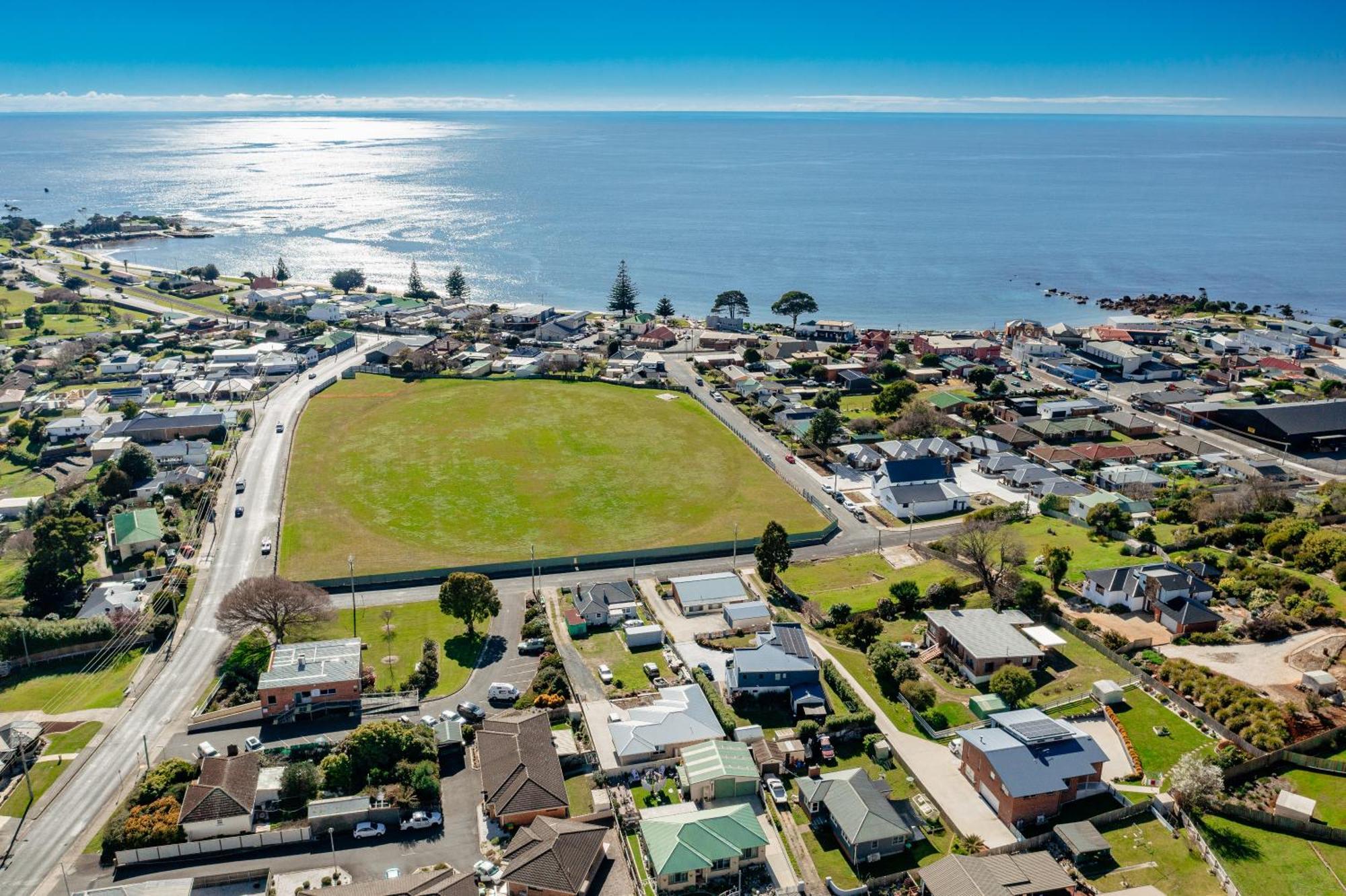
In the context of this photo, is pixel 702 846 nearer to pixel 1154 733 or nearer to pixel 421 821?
pixel 421 821

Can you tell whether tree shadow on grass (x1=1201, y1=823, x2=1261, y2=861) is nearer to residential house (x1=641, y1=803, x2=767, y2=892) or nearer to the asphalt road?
residential house (x1=641, y1=803, x2=767, y2=892)

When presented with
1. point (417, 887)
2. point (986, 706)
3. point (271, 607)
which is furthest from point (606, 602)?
point (417, 887)

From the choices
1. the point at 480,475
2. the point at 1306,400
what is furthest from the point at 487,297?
the point at 1306,400

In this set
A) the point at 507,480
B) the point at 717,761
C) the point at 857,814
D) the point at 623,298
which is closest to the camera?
the point at 857,814

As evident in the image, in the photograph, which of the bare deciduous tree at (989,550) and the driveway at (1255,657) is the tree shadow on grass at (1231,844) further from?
the bare deciduous tree at (989,550)

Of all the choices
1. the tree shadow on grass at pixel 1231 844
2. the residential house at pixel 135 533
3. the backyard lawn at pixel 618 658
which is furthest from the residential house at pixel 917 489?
the residential house at pixel 135 533

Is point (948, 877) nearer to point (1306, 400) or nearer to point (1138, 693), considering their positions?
point (1138, 693)
